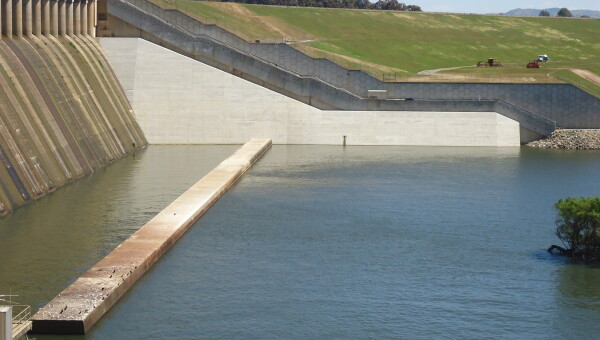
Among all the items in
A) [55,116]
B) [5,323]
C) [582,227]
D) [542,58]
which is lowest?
[5,323]

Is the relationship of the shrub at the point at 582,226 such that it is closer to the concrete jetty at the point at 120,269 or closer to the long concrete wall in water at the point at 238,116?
the concrete jetty at the point at 120,269

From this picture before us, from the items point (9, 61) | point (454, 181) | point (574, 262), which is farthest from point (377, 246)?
point (9, 61)

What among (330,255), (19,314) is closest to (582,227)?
(330,255)

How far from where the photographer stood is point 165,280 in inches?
1300

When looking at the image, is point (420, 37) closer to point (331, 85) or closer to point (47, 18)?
point (331, 85)

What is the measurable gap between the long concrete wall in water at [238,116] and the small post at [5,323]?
49.4 metres

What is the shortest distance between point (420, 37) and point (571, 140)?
4276 centimetres

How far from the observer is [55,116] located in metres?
55.4

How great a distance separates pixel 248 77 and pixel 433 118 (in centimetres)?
1326

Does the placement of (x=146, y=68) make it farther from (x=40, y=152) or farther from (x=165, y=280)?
(x=165, y=280)

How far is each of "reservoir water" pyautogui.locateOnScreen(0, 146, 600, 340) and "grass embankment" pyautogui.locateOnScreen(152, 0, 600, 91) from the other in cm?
3110

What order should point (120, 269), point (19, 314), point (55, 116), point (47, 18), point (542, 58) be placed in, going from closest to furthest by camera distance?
point (19, 314) < point (120, 269) < point (55, 116) < point (47, 18) < point (542, 58)

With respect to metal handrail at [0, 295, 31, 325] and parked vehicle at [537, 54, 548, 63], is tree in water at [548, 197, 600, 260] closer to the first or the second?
metal handrail at [0, 295, 31, 325]

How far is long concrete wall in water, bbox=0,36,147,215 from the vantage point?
154 ft
